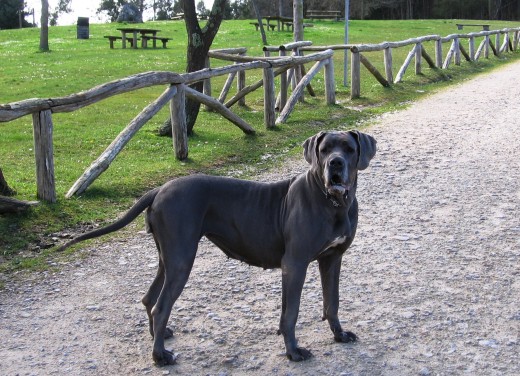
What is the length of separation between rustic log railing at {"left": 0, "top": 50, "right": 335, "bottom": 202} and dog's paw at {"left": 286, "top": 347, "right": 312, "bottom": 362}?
4.26 meters

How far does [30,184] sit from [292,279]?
5.38 m

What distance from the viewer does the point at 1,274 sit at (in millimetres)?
6500

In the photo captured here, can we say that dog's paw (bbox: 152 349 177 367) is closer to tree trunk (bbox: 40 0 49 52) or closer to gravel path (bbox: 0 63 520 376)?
gravel path (bbox: 0 63 520 376)

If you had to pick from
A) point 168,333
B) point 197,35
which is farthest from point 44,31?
point 168,333

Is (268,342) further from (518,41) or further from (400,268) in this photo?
(518,41)

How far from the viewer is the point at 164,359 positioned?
477 centimetres

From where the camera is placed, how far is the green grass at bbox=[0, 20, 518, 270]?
8195 millimetres

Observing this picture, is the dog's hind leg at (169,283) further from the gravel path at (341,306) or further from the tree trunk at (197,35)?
the tree trunk at (197,35)

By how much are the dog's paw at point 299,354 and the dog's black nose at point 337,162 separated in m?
1.17

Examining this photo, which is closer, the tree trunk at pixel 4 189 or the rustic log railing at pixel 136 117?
the rustic log railing at pixel 136 117

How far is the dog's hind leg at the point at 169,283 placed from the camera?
4.71 m

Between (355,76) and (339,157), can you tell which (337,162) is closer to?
(339,157)

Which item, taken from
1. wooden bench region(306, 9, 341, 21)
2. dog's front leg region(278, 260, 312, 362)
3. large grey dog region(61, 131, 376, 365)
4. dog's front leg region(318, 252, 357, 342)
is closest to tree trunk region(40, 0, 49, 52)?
wooden bench region(306, 9, 341, 21)

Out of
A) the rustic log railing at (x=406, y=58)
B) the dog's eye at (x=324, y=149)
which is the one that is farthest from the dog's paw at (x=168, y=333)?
the rustic log railing at (x=406, y=58)
